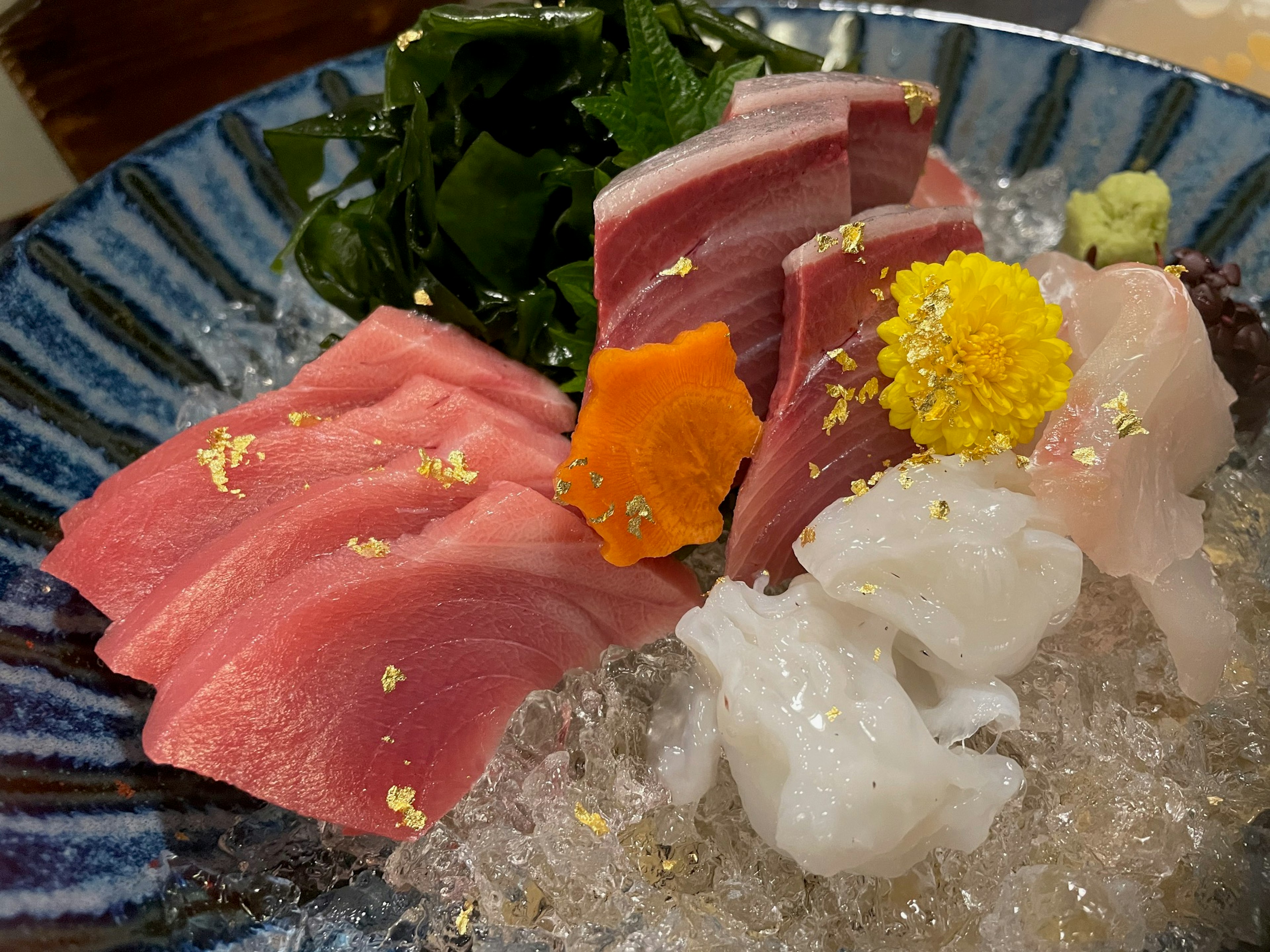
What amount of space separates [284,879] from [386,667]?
399 millimetres

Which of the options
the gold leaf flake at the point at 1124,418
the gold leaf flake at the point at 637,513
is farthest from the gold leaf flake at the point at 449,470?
the gold leaf flake at the point at 1124,418

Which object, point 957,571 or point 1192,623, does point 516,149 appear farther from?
point 1192,623

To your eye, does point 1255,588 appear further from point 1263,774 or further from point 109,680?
point 109,680

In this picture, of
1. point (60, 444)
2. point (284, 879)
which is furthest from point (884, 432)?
point (60, 444)

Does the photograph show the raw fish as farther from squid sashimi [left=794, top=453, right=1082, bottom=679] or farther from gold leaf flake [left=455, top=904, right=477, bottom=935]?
gold leaf flake [left=455, top=904, right=477, bottom=935]

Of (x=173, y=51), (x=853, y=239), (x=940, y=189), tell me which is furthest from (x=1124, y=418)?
(x=173, y=51)

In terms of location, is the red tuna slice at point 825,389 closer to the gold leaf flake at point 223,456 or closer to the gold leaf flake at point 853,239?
the gold leaf flake at point 853,239

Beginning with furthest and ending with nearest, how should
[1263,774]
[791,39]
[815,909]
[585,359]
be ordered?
[791,39]
[585,359]
[1263,774]
[815,909]

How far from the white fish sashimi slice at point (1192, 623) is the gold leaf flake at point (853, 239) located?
27.0 inches

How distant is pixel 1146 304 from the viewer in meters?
1.36

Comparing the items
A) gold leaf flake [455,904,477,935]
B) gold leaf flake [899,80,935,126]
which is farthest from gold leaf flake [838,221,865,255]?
gold leaf flake [455,904,477,935]

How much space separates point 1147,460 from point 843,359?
0.51 meters

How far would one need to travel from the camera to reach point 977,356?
4.16 ft

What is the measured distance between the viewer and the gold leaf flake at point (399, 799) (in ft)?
4.00
